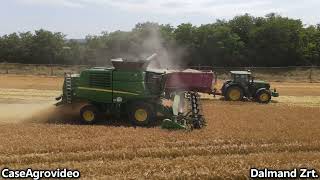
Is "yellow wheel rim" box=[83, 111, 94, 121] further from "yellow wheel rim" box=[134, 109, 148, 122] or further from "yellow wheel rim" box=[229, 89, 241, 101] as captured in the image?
"yellow wheel rim" box=[229, 89, 241, 101]

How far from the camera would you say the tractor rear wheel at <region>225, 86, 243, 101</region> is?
28281 mm

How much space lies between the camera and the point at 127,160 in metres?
13.5

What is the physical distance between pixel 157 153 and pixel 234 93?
15.0m

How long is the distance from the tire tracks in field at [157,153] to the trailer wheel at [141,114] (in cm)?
463

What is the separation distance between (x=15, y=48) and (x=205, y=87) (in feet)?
132

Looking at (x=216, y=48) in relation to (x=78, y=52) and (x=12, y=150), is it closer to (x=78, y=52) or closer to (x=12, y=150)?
(x=78, y=52)

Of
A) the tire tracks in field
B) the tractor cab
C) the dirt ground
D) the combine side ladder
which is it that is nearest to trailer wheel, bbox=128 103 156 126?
the dirt ground

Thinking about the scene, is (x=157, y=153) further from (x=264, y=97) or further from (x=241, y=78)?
(x=241, y=78)

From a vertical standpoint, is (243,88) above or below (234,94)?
above

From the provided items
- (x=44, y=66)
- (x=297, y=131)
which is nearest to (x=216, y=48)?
(x=44, y=66)

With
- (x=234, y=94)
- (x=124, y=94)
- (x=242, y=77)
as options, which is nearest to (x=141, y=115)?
(x=124, y=94)

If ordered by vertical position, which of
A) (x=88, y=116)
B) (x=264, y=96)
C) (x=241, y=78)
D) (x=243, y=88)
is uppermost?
(x=241, y=78)

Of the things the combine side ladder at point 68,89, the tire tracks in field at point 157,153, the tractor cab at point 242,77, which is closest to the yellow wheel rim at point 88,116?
the combine side ladder at point 68,89

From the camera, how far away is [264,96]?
27.9 meters
